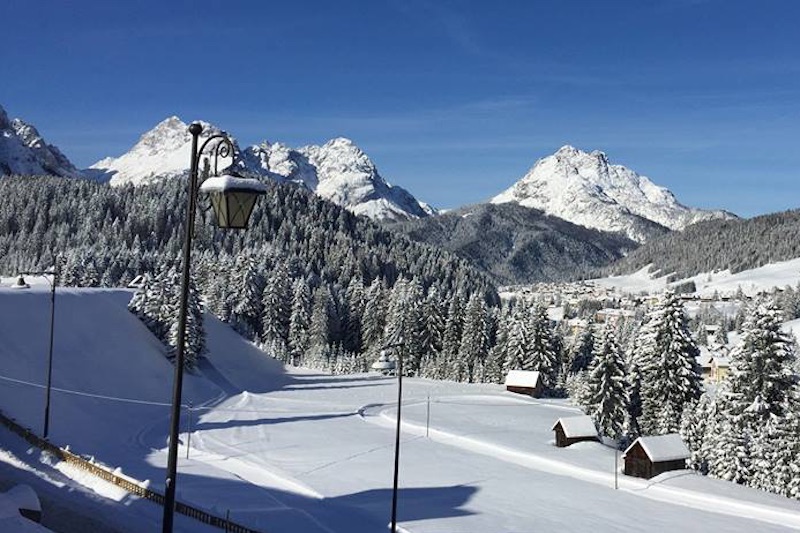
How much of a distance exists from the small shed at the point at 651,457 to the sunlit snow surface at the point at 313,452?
1.32 m

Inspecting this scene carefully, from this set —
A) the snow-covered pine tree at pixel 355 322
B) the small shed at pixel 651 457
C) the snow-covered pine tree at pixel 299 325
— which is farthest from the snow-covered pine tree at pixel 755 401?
the snow-covered pine tree at pixel 355 322

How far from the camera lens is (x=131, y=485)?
27312 mm

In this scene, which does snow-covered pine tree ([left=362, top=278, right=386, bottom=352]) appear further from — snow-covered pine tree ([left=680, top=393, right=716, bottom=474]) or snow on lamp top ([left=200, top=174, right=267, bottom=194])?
snow on lamp top ([left=200, top=174, right=267, bottom=194])

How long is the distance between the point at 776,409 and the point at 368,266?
486 ft

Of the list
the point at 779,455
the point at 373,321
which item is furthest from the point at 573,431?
the point at 373,321

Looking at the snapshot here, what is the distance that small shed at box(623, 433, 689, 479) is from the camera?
149 feet

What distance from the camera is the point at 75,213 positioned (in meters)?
190

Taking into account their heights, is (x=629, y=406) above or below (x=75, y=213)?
below

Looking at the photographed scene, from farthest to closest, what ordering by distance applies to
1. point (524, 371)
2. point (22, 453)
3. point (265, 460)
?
point (524, 371), point (265, 460), point (22, 453)

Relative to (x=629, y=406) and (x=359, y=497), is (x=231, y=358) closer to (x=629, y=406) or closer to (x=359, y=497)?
(x=629, y=406)

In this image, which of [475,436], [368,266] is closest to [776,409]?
[475,436]

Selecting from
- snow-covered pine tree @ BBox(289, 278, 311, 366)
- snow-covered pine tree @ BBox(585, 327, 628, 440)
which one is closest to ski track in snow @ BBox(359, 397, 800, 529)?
snow-covered pine tree @ BBox(585, 327, 628, 440)

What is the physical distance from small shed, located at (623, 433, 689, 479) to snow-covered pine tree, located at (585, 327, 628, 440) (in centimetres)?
1287

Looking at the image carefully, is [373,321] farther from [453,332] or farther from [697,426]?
[697,426]
